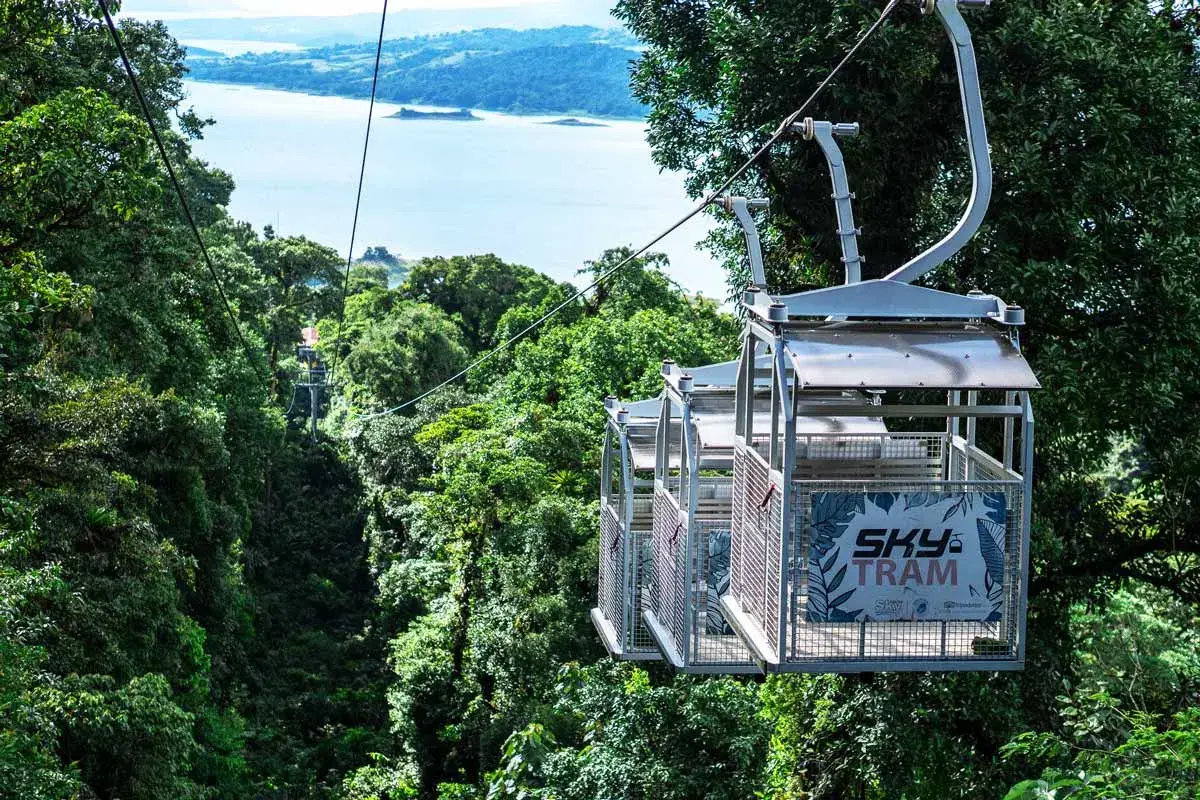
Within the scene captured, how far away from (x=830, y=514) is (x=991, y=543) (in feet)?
A: 2.87

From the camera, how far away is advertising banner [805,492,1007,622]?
6621 mm

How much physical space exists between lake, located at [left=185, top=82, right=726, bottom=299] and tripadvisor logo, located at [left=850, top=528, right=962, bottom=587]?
49603 mm

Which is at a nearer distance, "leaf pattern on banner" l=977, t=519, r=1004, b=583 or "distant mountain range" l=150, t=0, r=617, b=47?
"leaf pattern on banner" l=977, t=519, r=1004, b=583

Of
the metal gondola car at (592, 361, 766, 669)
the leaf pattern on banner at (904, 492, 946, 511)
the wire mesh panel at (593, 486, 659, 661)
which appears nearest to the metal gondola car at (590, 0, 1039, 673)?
the leaf pattern on banner at (904, 492, 946, 511)

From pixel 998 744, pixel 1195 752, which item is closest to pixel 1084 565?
pixel 998 744

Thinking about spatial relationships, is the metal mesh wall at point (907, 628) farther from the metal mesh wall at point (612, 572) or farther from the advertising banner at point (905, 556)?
the metal mesh wall at point (612, 572)

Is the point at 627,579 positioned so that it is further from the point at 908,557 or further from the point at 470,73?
the point at 470,73

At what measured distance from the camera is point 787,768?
14.0 meters

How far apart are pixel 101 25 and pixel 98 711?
14970 mm

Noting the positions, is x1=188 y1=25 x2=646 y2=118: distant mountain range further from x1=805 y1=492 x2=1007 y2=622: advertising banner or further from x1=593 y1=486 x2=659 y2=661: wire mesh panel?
x1=805 y1=492 x2=1007 y2=622: advertising banner

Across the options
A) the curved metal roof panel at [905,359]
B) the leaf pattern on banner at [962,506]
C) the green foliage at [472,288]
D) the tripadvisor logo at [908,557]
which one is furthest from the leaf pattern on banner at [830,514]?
the green foliage at [472,288]

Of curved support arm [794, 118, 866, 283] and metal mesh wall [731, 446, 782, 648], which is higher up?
curved support arm [794, 118, 866, 283]

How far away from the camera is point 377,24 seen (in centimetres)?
15200

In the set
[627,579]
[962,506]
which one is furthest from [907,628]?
[627,579]
